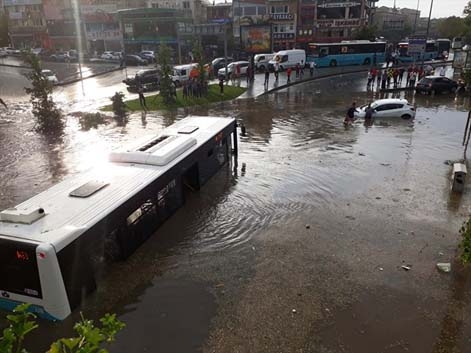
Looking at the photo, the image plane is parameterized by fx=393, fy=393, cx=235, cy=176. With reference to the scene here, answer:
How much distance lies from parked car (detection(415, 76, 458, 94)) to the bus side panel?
108 feet

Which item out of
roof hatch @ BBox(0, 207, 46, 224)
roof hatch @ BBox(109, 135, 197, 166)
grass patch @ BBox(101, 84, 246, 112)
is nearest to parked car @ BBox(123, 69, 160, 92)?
grass patch @ BBox(101, 84, 246, 112)

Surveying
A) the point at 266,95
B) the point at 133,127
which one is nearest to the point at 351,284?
the point at 133,127

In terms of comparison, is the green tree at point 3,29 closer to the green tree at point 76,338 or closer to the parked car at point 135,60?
the parked car at point 135,60

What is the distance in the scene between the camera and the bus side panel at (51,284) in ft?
22.0

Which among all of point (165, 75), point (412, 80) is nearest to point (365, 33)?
point (412, 80)

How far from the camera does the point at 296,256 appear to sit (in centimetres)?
1012

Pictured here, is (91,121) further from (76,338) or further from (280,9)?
(280,9)

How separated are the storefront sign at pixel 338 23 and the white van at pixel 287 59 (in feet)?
56.0

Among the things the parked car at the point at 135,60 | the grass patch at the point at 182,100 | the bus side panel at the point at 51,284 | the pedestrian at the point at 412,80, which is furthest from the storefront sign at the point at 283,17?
the bus side panel at the point at 51,284

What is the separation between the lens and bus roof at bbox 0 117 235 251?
7.18 m

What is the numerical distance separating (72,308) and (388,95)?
31881 millimetres

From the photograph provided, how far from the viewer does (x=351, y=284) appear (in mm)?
8992

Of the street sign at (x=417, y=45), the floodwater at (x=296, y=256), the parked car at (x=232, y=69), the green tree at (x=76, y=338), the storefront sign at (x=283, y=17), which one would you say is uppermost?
the storefront sign at (x=283, y=17)

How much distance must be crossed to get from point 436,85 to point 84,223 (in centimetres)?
3269
